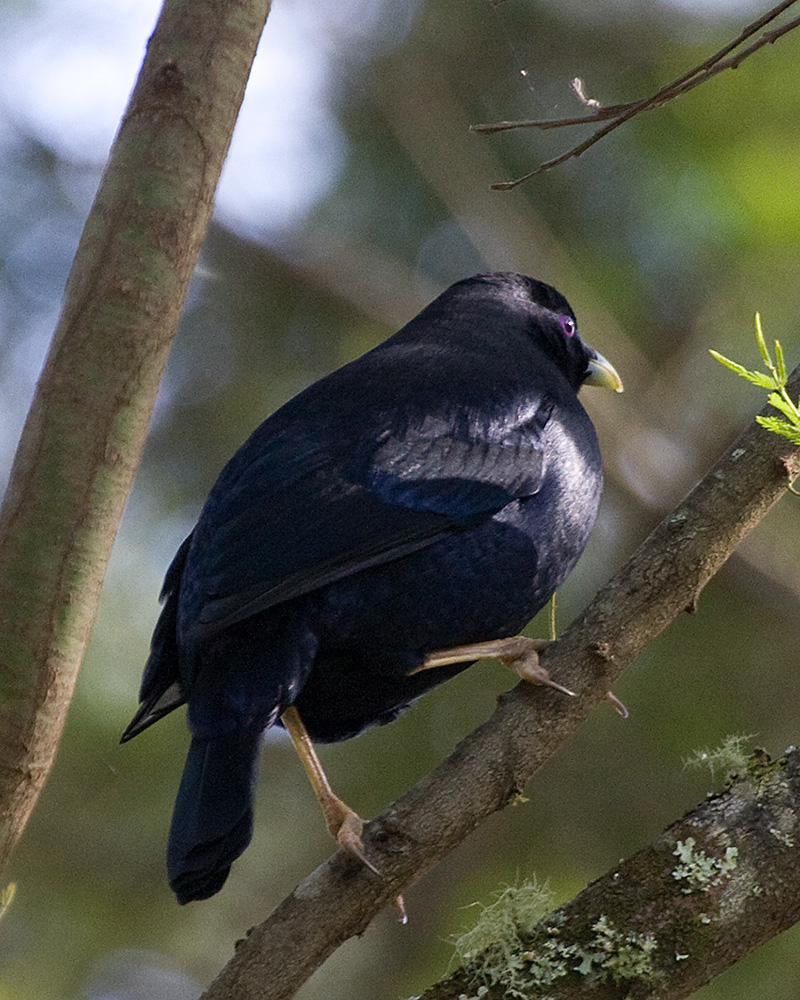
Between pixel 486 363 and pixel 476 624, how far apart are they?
0.80 metres

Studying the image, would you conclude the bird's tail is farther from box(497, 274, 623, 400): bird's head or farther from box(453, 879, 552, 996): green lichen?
box(497, 274, 623, 400): bird's head

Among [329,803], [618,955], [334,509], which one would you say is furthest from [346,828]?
[334,509]

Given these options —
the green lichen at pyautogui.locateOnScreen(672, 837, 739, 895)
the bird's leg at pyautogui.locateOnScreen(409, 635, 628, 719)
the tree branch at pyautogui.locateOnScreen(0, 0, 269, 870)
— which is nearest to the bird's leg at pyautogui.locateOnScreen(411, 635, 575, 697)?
the bird's leg at pyautogui.locateOnScreen(409, 635, 628, 719)

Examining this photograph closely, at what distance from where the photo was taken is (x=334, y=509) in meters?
3.15

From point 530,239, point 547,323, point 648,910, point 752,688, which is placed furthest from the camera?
point 530,239

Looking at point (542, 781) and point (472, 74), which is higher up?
point (472, 74)

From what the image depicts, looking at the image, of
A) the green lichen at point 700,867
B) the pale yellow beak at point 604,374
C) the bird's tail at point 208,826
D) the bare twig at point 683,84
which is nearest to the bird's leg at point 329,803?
the bird's tail at point 208,826

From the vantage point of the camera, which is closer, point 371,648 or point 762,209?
point 371,648

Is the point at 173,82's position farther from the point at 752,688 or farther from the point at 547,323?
the point at 752,688

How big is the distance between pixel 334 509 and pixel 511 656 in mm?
540

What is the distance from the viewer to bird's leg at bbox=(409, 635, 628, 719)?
268cm

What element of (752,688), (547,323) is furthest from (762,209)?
(752,688)

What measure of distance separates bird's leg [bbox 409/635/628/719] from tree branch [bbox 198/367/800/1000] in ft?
0.09

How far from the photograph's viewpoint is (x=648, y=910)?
2396 millimetres
